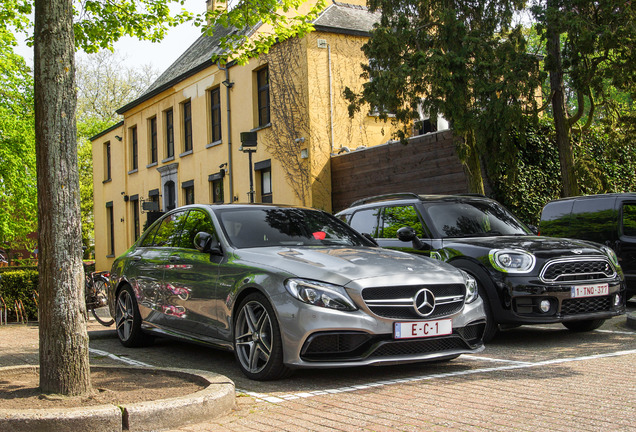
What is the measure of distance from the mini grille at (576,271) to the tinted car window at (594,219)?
131 inches

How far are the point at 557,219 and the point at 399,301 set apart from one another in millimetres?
6824

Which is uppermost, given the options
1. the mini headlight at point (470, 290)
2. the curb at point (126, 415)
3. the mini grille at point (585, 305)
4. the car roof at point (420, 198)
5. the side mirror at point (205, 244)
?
the car roof at point (420, 198)

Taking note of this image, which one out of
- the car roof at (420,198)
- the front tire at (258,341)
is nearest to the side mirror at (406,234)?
the car roof at (420,198)

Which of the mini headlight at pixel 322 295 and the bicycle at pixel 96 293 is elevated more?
the mini headlight at pixel 322 295

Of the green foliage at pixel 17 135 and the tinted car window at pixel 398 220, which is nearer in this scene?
the tinted car window at pixel 398 220

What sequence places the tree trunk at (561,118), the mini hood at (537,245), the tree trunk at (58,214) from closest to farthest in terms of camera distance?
the tree trunk at (58,214) → the mini hood at (537,245) → the tree trunk at (561,118)

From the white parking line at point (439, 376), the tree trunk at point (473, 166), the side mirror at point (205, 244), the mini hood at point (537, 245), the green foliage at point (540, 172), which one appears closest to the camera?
the white parking line at point (439, 376)

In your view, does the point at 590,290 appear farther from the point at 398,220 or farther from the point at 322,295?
the point at 322,295

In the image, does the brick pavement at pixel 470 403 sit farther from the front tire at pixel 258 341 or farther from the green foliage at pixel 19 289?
the green foliage at pixel 19 289

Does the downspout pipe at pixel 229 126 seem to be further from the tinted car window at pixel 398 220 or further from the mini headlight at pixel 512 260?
the mini headlight at pixel 512 260

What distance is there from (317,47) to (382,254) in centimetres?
1570

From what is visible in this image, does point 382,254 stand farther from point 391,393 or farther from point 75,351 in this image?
point 75,351

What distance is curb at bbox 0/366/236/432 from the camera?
4262mm

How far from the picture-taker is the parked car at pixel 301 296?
5.53 meters
